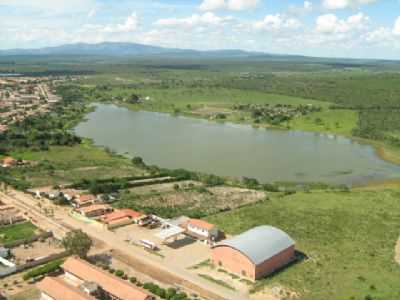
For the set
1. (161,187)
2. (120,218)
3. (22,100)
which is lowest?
(161,187)

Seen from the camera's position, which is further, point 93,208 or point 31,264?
point 93,208

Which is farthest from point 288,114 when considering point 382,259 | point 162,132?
point 382,259

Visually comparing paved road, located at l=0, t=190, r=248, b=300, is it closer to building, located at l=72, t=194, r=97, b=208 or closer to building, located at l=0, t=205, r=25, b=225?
building, located at l=0, t=205, r=25, b=225

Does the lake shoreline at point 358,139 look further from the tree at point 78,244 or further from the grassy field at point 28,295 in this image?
the grassy field at point 28,295

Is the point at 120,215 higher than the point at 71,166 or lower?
higher

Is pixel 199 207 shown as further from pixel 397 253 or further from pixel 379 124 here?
pixel 379 124

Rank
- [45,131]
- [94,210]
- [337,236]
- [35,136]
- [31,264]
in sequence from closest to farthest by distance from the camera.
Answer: [31,264] → [337,236] → [94,210] → [35,136] → [45,131]

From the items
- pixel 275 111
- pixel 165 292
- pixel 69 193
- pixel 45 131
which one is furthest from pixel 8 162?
pixel 275 111

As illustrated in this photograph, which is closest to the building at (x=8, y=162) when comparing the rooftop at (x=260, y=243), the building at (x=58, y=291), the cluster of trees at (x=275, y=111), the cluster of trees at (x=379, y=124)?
the building at (x=58, y=291)
